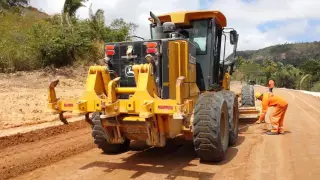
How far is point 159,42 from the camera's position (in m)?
5.94

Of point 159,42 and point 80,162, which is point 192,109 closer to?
point 159,42

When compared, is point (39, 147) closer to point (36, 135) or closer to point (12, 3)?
point (36, 135)

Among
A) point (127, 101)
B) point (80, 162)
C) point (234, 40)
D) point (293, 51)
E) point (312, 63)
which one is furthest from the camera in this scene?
point (293, 51)

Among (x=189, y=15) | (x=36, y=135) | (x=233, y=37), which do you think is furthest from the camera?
(x=36, y=135)

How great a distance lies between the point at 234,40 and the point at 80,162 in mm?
4394

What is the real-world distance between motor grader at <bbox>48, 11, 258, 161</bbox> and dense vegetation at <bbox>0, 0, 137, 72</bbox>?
44.0 ft

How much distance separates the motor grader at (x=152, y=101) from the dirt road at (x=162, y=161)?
0.38m

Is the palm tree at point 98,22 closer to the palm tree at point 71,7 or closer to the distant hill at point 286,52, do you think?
the palm tree at point 71,7

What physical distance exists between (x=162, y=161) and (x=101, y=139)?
1.20 metres

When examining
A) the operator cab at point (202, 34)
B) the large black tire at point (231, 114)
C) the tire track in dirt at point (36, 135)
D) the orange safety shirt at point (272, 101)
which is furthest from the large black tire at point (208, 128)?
the tire track in dirt at point (36, 135)

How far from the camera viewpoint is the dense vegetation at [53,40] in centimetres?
1867

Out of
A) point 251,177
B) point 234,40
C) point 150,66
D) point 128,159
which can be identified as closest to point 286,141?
point 234,40

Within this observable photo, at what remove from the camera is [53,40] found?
19953mm

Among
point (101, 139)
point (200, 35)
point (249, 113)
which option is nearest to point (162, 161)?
point (101, 139)
